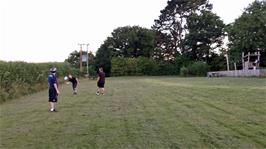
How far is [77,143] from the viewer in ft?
31.0

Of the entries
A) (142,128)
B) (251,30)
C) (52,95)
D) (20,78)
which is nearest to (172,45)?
(251,30)

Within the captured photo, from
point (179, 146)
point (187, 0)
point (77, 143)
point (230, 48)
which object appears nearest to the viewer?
point (179, 146)

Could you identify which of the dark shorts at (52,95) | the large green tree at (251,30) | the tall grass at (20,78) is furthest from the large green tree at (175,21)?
the dark shorts at (52,95)

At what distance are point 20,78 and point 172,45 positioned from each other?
7212 cm

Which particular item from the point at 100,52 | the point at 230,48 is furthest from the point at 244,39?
the point at 100,52

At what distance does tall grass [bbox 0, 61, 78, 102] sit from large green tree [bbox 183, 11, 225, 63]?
5580cm

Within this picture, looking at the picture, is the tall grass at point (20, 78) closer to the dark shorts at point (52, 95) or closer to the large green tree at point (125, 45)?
the dark shorts at point (52, 95)

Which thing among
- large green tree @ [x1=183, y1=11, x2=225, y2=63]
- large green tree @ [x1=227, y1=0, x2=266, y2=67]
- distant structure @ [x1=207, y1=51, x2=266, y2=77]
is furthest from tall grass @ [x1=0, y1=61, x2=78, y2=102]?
large green tree @ [x1=183, y1=11, x2=225, y2=63]

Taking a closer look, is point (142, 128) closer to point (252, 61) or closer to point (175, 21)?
point (252, 61)

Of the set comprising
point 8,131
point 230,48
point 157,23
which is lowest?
point 8,131

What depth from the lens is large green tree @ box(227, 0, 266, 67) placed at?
223ft

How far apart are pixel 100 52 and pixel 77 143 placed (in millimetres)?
99099

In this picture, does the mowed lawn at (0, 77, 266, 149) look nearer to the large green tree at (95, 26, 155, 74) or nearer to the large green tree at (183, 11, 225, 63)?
the large green tree at (183, 11, 225, 63)

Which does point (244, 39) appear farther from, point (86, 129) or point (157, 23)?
point (86, 129)
